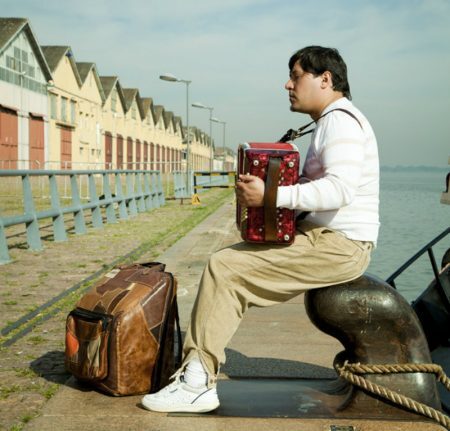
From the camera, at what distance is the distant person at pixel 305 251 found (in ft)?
9.95

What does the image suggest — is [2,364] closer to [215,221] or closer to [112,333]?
[112,333]

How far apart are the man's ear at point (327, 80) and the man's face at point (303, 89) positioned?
18 mm

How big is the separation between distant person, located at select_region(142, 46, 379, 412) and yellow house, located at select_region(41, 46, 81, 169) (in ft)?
138

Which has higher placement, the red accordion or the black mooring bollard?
the red accordion

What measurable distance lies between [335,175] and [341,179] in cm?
3

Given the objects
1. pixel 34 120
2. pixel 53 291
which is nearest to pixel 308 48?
pixel 53 291

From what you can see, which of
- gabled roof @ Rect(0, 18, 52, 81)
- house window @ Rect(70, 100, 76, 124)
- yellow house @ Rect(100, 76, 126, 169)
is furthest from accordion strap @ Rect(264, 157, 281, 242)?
yellow house @ Rect(100, 76, 126, 169)

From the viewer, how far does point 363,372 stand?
311 centimetres

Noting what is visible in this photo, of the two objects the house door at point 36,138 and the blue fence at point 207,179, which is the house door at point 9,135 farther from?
the blue fence at point 207,179

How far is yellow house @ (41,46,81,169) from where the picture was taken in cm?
4478

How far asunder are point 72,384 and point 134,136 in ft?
228

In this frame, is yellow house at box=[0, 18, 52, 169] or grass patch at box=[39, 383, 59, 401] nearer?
grass patch at box=[39, 383, 59, 401]

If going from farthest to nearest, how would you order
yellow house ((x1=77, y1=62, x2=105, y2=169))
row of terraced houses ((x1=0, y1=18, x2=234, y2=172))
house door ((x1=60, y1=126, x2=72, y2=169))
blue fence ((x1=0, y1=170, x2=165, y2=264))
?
yellow house ((x1=77, y1=62, x2=105, y2=169))
house door ((x1=60, y1=126, x2=72, y2=169))
row of terraced houses ((x1=0, y1=18, x2=234, y2=172))
blue fence ((x1=0, y1=170, x2=165, y2=264))

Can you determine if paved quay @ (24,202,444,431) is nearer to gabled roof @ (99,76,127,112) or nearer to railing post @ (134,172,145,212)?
railing post @ (134,172,145,212)
